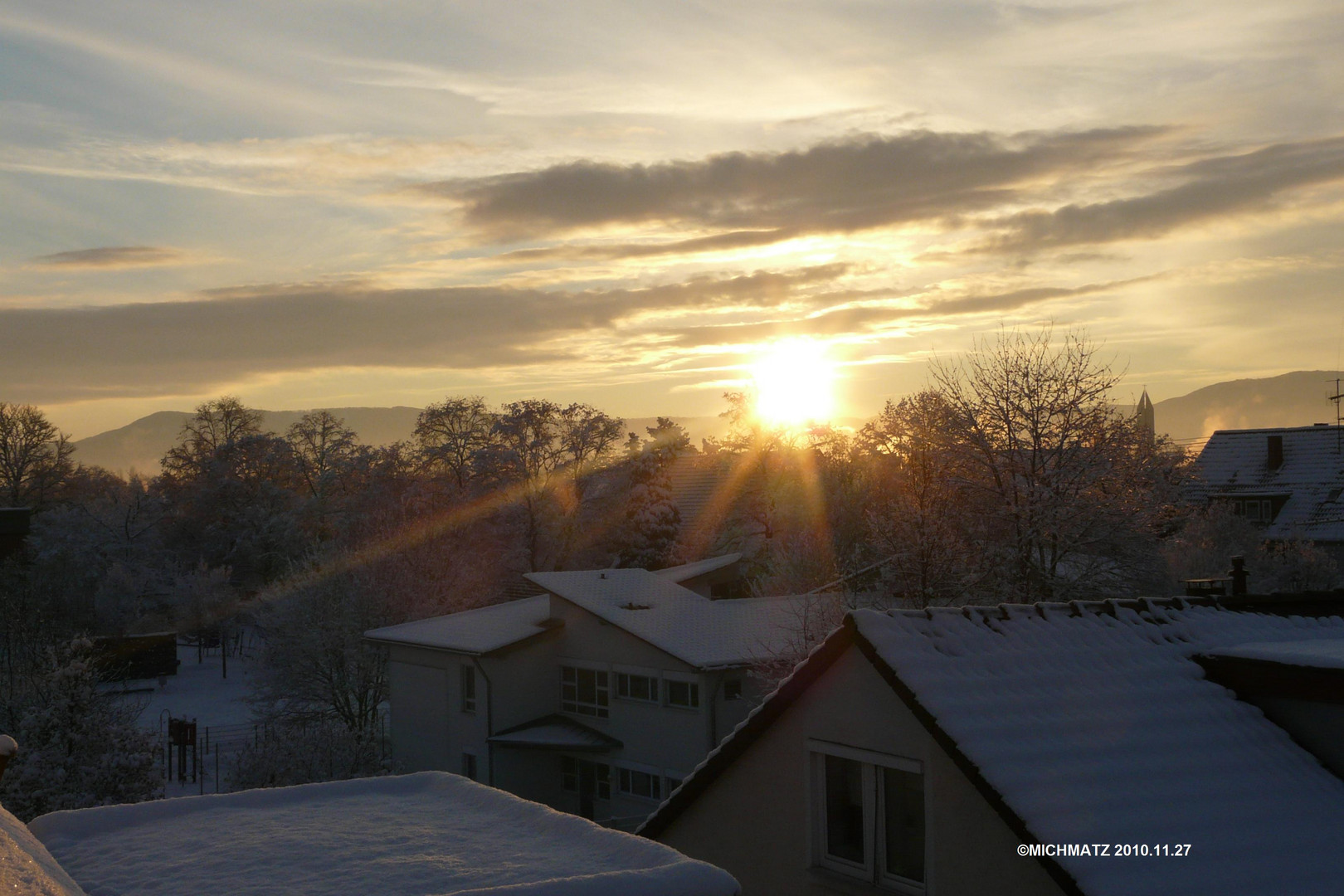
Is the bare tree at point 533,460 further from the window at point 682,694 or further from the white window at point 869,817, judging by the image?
the white window at point 869,817

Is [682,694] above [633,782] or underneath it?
above

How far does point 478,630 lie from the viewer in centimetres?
3809

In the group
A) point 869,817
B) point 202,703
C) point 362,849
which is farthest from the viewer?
point 202,703

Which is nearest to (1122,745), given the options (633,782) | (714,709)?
(714,709)

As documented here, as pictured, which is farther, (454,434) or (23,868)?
(454,434)

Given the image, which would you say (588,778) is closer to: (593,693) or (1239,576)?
(593,693)

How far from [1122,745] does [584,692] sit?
94.1ft

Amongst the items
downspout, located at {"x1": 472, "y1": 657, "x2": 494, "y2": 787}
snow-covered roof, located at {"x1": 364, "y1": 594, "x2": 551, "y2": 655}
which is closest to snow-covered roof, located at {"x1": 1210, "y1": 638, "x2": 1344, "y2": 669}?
snow-covered roof, located at {"x1": 364, "y1": 594, "x2": 551, "y2": 655}

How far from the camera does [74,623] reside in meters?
57.7

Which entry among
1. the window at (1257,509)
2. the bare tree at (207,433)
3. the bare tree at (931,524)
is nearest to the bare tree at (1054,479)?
the bare tree at (931,524)

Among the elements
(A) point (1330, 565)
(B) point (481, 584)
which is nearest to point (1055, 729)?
(A) point (1330, 565)

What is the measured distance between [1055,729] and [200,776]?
3872 centimetres

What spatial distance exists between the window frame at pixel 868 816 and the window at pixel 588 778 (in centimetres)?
2514

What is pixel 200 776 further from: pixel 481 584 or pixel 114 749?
pixel 481 584
